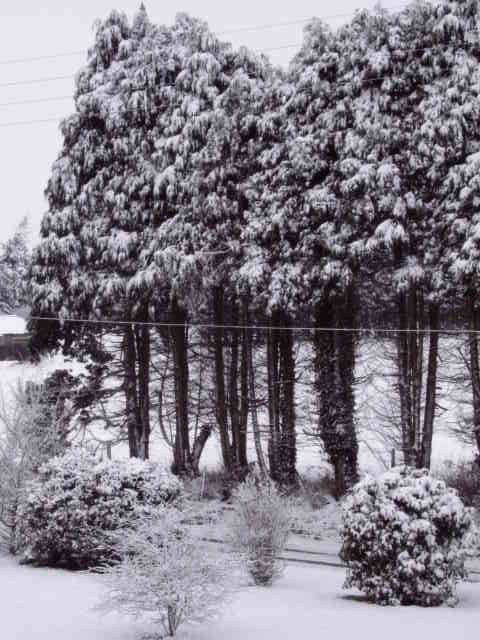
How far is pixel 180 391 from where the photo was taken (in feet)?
94.1

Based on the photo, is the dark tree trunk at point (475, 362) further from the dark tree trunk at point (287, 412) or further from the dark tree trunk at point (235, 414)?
the dark tree trunk at point (235, 414)

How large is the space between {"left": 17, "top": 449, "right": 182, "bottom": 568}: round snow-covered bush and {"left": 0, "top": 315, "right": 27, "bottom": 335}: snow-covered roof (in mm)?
44867

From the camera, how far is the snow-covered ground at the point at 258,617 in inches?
405

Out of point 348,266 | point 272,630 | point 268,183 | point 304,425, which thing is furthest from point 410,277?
point 272,630

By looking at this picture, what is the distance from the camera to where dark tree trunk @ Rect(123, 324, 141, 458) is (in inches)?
1155

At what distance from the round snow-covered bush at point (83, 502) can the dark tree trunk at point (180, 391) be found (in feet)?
39.8

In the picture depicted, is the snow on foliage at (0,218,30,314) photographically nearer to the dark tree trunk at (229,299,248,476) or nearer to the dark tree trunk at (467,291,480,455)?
the dark tree trunk at (229,299,248,476)

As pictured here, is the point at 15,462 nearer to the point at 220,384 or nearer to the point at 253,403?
the point at 220,384

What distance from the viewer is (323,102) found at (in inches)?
988

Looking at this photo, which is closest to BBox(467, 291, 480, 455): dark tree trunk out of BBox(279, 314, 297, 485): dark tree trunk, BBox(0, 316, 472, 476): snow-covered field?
BBox(0, 316, 472, 476): snow-covered field

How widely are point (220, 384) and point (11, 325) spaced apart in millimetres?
37166

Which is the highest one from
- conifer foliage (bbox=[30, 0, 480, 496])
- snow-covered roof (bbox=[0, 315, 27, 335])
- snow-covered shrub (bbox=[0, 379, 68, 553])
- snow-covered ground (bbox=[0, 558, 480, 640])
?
conifer foliage (bbox=[30, 0, 480, 496])

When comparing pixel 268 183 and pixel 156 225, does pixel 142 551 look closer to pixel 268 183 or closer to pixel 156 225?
pixel 268 183

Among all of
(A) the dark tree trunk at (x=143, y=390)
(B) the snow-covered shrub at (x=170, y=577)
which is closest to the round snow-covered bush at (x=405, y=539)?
(B) the snow-covered shrub at (x=170, y=577)
